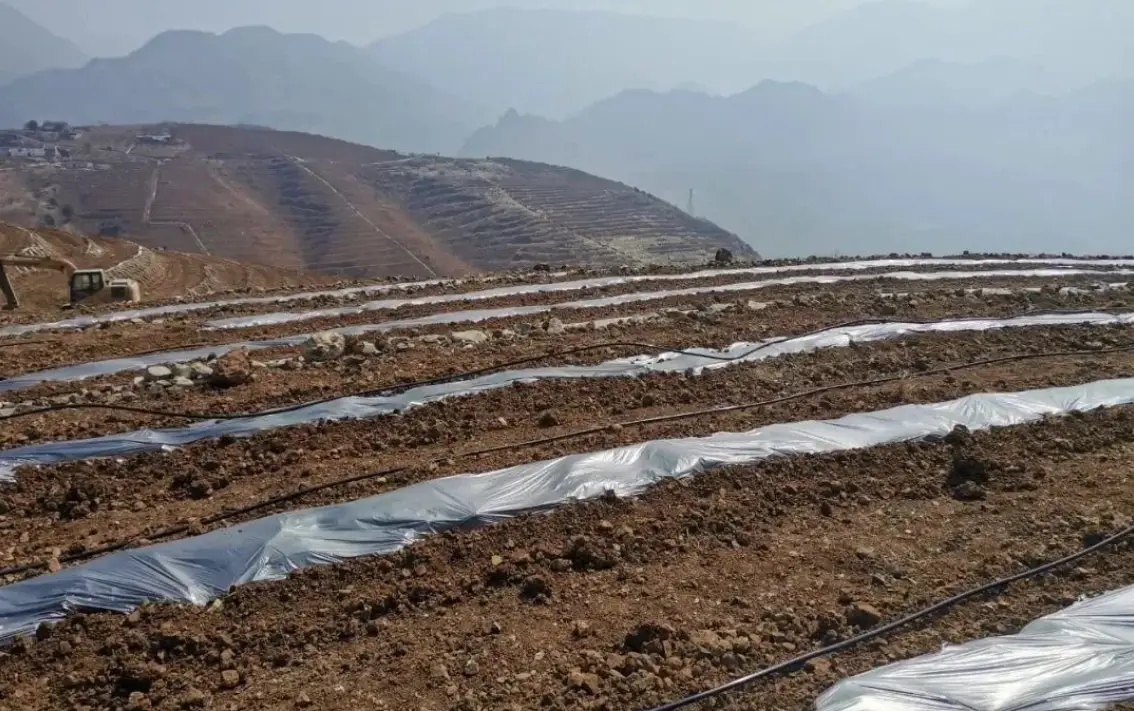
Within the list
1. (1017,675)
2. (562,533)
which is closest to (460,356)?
(562,533)

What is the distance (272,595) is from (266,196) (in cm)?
6369

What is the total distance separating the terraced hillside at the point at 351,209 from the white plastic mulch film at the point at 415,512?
125ft

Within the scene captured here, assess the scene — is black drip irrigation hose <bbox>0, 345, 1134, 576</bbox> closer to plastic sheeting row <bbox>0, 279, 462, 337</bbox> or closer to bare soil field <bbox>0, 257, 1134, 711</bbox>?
bare soil field <bbox>0, 257, 1134, 711</bbox>

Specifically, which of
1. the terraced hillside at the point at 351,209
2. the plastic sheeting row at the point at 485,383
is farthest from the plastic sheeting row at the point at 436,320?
the terraced hillside at the point at 351,209

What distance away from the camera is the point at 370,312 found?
11273mm

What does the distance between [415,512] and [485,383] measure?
2558 mm

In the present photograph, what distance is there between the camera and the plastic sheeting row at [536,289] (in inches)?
430

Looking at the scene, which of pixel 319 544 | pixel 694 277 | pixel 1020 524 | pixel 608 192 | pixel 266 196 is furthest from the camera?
pixel 608 192

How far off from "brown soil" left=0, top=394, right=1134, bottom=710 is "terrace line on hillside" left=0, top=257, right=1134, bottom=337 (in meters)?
7.90

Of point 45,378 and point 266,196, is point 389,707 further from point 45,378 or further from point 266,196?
point 266,196

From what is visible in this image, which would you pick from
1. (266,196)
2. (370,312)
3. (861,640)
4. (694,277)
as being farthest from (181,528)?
(266,196)

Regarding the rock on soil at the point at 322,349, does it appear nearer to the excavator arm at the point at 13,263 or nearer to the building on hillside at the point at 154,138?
the excavator arm at the point at 13,263

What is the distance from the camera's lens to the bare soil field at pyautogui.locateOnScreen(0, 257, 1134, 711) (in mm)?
3670

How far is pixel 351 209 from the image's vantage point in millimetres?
58062
